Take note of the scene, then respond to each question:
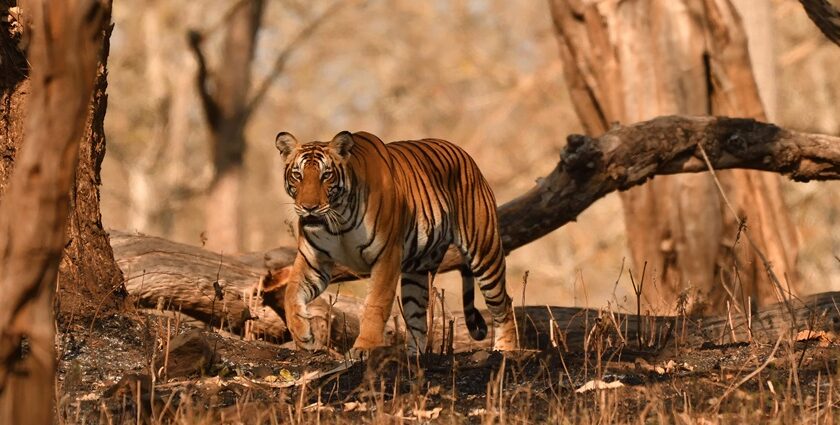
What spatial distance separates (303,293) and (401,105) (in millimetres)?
35841

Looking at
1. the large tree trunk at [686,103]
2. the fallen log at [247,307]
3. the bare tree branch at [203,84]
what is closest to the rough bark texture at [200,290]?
the fallen log at [247,307]

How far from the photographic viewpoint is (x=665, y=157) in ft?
30.6

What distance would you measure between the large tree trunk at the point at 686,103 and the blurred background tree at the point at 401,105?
10.2 metres

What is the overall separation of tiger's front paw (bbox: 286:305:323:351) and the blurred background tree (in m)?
14.8

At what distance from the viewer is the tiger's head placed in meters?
7.09

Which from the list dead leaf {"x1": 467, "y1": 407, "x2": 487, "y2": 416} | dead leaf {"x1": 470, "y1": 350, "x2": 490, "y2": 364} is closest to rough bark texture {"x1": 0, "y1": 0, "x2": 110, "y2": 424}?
dead leaf {"x1": 467, "y1": 407, "x2": 487, "y2": 416}

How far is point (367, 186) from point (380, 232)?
0.28 metres

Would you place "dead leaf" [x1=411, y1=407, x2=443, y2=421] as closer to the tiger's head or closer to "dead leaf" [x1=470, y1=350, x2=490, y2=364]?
"dead leaf" [x1=470, y1=350, x2=490, y2=364]

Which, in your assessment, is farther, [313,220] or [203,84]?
[203,84]

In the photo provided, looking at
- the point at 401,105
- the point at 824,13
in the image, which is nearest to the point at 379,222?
the point at 824,13

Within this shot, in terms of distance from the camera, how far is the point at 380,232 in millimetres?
7301

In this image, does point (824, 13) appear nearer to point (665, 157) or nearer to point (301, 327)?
point (665, 157)

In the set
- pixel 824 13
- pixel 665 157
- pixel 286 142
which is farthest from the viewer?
pixel 665 157

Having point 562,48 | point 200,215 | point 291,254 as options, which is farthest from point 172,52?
point 291,254
